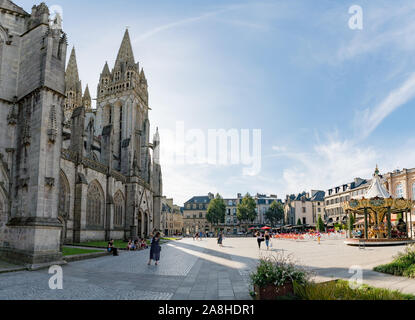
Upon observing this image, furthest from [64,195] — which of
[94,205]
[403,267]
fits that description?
[403,267]

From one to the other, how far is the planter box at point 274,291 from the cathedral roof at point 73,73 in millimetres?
58040

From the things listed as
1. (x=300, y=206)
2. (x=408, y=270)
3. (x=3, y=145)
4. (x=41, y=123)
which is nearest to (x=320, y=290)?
(x=408, y=270)

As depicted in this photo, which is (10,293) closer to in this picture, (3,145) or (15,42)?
(3,145)

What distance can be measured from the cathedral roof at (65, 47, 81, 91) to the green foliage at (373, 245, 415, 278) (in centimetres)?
5778

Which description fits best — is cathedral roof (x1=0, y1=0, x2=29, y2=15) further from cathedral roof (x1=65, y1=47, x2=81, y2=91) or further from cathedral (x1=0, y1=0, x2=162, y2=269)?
cathedral roof (x1=65, y1=47, x2=81, y2=91)

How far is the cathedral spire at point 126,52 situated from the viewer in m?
55.5

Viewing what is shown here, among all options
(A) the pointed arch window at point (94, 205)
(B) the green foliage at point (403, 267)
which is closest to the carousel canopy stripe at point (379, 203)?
(B) the green foliage at point (403, 267)

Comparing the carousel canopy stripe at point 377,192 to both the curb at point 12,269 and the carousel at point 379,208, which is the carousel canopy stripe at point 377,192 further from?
the curb at point 12,269

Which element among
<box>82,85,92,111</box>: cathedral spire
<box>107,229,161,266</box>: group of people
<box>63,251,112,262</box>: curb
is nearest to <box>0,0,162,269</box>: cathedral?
<box>63,251,112,262</box>: curb

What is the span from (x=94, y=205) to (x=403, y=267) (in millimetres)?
28744

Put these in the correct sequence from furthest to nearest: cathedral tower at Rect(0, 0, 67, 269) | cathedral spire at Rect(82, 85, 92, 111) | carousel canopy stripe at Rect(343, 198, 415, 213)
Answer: cathedral spire at Rect(82, 85, 92, 111), carousel canopy stripe at Rect(343, 198, 415, 213), cathedral tower at Rect(0, 0, 67, 269)

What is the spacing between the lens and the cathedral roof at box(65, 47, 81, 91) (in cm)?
5531
